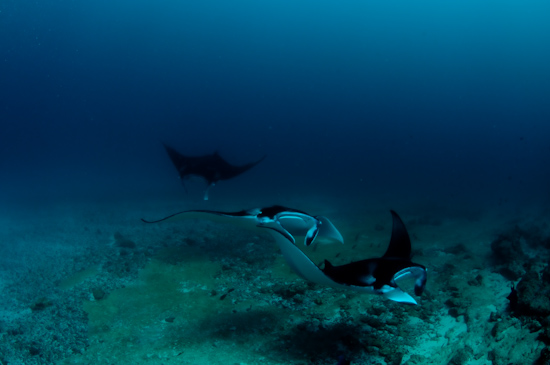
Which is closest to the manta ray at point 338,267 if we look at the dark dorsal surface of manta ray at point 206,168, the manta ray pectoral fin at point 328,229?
the manta ray pectoral fin at point 328,229

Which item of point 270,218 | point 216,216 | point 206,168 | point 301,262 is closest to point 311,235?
point 270,218

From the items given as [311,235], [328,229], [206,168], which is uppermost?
[311,235]

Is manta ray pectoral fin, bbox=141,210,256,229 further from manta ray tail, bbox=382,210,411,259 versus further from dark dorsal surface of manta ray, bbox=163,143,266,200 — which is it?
dark dorsal surface of manta ray, bbox=163,143,266,200

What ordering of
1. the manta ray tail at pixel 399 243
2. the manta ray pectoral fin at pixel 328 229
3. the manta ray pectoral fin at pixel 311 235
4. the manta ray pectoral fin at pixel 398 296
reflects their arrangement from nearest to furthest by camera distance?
the manta ray pectoral fin at pixel 398 296 < the manta ray pectoral fin at pixel 311 235 < the manta ray tail at pixel 399 243 < the manta ray pectoral fin at pixel 328 229

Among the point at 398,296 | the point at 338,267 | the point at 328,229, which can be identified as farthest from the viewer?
the point at 328,229

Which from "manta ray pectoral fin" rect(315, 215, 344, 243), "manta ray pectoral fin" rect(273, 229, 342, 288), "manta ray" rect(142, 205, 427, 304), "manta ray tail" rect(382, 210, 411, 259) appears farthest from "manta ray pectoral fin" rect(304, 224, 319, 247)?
"manta ray tail" rect(382, 210, 411, 259)

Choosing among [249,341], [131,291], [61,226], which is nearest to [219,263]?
[131,291]

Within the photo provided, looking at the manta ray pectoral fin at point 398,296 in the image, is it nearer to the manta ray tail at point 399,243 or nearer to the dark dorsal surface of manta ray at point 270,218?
the dark dorsal surface of manta ray at point 270,218

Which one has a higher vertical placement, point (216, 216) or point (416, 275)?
point (416, 275)

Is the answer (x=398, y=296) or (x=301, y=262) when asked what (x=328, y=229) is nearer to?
(x=301, y=262)

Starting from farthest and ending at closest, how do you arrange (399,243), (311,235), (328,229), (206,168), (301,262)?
1. (206,168)
2. (328,229)
3. (399,243)
4. (311,235)
5. (301,262)

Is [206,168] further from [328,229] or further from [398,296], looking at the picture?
[398,296]

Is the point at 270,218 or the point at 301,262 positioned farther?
the point at 270,218

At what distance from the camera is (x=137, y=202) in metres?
15.8
